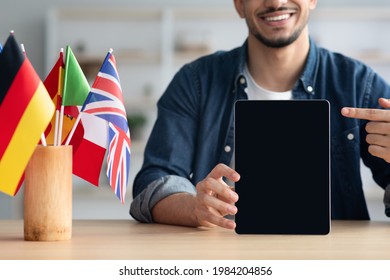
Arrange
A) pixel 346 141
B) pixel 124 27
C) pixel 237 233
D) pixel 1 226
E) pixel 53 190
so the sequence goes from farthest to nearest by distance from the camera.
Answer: pixel 124 27, pixel 346 141, pixel 1 226, pixel 237 233, pixel 53 190

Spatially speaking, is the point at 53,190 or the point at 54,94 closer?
the point at 53,190

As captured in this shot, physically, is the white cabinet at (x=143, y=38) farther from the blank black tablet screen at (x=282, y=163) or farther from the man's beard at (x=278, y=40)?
the blank black tablet screen at (x=282, y=163)

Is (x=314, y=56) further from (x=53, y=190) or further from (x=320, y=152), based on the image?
(x=53, y=190)

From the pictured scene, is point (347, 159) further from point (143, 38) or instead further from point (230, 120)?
point (143, 38)

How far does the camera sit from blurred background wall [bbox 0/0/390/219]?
5.19 meters

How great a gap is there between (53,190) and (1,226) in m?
0.31

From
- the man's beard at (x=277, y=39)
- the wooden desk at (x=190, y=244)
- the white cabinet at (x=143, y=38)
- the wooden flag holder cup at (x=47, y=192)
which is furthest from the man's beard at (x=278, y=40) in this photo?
the white cabinet at (x=143, y=38)

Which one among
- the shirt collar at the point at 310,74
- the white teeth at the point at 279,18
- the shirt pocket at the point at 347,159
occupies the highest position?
the white teeth at the point at 279,18

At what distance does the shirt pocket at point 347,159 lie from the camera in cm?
190

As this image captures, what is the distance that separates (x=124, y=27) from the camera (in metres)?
5.35

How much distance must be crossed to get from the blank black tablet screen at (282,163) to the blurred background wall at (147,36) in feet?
12.5

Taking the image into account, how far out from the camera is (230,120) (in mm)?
1988
